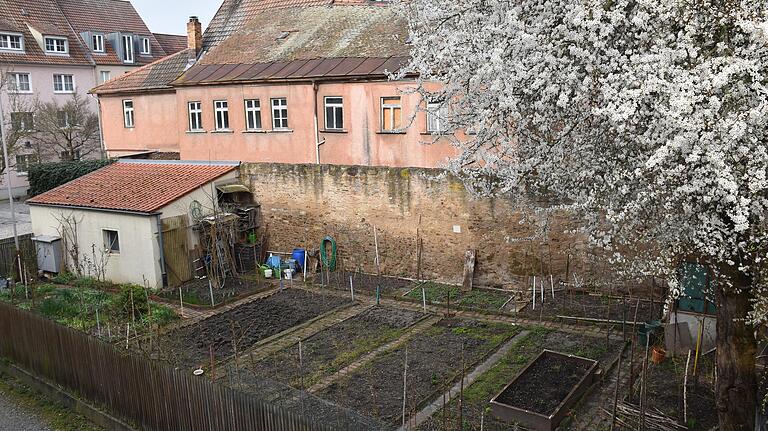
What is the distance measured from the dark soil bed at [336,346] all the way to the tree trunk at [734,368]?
590cm

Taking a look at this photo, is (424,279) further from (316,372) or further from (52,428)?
(52,428)

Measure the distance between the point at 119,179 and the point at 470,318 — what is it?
11784mm

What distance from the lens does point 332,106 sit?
2061 centimetres

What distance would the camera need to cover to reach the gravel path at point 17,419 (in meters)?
10.3

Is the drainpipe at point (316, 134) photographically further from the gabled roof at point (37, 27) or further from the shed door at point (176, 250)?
the gabled roof at point (37, 27)

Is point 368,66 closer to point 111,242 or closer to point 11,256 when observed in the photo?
point 111,242

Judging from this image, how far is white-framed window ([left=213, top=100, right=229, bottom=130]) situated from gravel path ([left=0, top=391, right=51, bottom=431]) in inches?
519

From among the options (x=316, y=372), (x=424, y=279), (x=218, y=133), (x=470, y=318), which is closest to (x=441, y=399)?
(x=316, y=372)

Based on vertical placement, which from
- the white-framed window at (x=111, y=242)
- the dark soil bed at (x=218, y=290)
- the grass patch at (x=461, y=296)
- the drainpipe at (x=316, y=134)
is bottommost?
the dark soil bed at (x=218, y=290)

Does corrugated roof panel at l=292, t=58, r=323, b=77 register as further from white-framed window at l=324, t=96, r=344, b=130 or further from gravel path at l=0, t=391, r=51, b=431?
gravel path at l=0, t=391, r=51, b=431

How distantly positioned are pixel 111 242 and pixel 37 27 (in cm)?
2544

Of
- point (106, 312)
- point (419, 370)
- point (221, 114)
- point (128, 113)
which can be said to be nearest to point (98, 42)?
point (128, 113)

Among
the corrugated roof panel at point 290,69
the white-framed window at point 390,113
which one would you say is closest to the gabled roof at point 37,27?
the corrugated roof panel at point 290,69

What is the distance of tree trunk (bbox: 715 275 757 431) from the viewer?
763 cm
